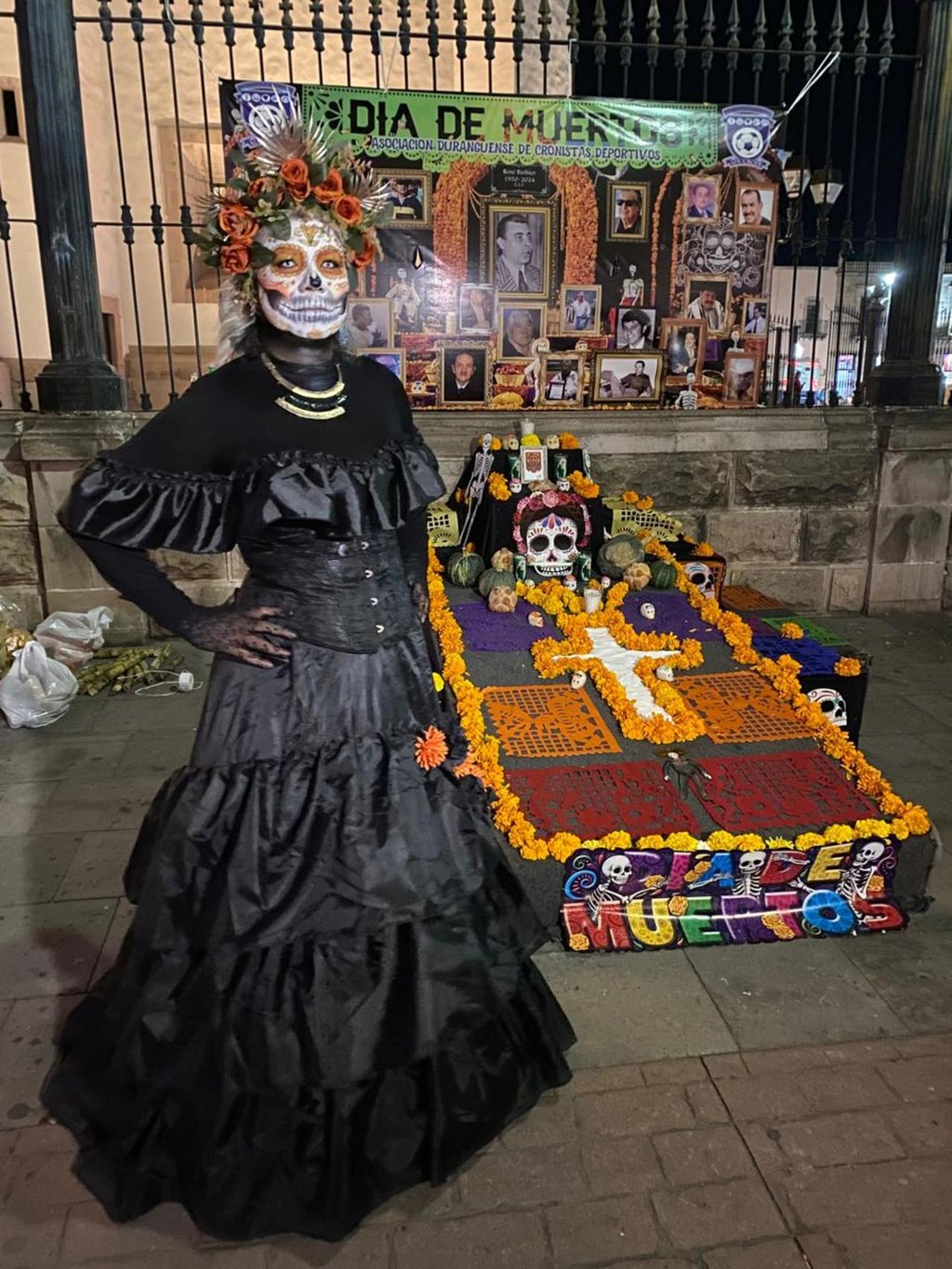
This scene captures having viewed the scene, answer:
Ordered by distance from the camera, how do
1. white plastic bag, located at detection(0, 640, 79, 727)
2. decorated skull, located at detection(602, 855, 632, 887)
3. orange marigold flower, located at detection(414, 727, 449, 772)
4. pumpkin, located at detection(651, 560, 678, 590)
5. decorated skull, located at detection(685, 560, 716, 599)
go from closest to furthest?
orange marigold flower, located at detection(414, 727, 449, 772), decorated skull, located at detection(602, 855, 632, 887), white plastic bag, located at detection(0, 640, 79, 727), pumpkin, located at detection(651, 560, 678, 590), decorated skull, located at detection(685, 560, 716, 599)

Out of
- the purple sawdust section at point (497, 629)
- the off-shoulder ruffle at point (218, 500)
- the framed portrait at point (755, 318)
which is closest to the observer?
the off-shoulder ruffle at point (218, 500)

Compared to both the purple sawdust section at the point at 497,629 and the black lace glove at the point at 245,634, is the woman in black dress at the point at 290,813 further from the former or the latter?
the purple sawdust section at the point at 497,629

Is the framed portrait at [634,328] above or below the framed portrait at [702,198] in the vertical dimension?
below

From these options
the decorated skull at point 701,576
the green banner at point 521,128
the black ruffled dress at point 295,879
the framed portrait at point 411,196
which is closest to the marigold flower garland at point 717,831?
the decorated skull at point 701,576

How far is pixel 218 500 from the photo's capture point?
7.43ft

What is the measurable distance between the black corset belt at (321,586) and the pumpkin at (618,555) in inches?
148

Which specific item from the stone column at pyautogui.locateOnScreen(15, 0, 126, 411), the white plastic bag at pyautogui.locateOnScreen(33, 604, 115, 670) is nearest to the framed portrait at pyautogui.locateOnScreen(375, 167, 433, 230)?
the stone column at pyautogui.locateOnScreen(15, 0, 126, 411)

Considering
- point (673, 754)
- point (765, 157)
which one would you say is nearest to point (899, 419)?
point (765, 157)

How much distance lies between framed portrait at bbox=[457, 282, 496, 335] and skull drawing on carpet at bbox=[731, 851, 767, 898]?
4.85 metres

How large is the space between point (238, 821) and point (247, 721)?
245 mm

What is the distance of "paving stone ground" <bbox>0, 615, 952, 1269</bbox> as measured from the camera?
226cm

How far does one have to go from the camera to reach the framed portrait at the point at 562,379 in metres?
7.20

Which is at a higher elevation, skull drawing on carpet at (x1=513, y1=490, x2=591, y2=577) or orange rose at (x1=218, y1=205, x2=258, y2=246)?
orange rose at (x1=218, y1=205, x2=258, y2=246)

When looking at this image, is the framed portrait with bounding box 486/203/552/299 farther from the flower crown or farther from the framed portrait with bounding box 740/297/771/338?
the flower crown
